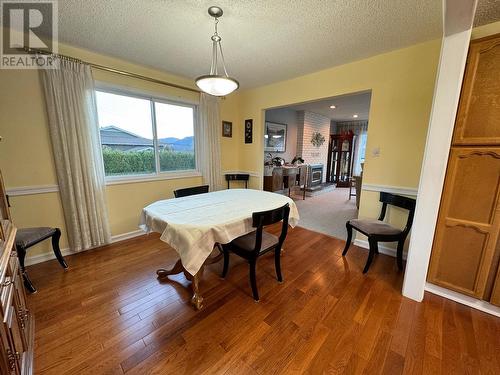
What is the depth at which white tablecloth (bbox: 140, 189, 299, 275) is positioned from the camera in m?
1.41

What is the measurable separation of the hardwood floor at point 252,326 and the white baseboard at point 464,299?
0.19 ft

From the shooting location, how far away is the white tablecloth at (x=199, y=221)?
4.63ft

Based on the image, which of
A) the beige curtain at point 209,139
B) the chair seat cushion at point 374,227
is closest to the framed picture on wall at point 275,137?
the beige curtain at point 209,139

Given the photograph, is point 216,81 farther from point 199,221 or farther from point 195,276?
point 195,276

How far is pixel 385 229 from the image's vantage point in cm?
216

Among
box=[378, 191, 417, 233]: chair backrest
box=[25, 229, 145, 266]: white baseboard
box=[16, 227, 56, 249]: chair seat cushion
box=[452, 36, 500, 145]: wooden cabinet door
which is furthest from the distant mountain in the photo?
box=[452, 36, 500, 145]: wooden cabinet door

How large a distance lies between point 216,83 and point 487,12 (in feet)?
7.59

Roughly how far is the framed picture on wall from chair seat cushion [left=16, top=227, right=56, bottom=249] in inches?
167

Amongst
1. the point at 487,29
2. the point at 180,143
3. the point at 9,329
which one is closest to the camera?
the point at 9,329

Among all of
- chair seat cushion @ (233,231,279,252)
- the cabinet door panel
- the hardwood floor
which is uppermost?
chair seat cushion @ (233,231,279,252)

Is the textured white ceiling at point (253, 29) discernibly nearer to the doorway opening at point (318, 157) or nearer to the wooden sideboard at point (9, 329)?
the doorway opening at point (318, 157)

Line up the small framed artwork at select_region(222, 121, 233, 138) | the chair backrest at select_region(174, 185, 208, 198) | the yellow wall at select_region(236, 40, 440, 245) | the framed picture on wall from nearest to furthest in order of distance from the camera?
1. the yellow wall at select_region(236, 40, 440, 245)
2. the chair backrest at select_region(174, 185, 208, 198)
3. the small framed artwork at select_region(222, 121, 233, 138)
4. the framed picture on wall

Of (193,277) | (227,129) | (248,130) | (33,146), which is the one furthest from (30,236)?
(248,130)

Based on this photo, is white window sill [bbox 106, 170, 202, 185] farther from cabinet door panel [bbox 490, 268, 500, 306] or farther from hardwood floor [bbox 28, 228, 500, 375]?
cabinet door panel [bbox 490, 268, 500, 306]
